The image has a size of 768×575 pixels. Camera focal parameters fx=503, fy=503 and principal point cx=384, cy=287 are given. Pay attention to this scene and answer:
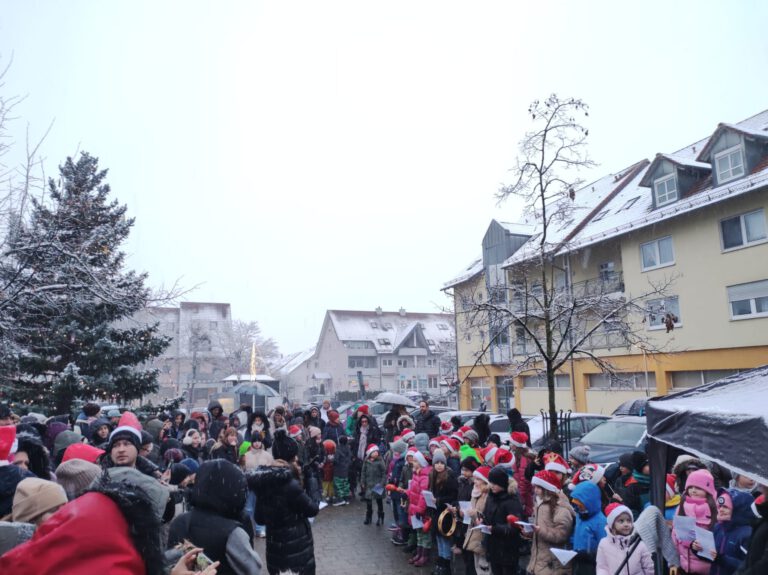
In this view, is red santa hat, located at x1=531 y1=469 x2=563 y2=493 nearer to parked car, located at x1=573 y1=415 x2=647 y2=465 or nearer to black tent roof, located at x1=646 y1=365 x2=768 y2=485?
black tent roof, located at x1=646 y1=365 x2=768 y2=485

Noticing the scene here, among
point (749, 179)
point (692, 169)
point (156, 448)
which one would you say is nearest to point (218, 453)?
point (156, 448)

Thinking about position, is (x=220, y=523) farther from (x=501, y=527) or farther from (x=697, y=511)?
(x=697, y=511)

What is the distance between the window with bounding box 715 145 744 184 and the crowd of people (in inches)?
712

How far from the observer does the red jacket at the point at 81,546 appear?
1.78m

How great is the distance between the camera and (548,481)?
5539mm

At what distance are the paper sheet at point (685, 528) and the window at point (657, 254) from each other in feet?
71.8

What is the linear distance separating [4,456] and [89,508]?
10.0 ft

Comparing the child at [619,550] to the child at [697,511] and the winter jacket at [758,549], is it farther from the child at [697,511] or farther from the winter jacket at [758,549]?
the winter jacket at [758,549]

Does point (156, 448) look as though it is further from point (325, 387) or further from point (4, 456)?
point (325, 387)

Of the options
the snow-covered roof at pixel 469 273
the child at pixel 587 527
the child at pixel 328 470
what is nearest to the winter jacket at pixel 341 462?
the child at pixel 328 470

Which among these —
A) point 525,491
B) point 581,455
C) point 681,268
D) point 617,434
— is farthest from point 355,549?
point 681,268

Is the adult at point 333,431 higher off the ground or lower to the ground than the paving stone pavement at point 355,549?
higher

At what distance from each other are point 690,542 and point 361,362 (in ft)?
201

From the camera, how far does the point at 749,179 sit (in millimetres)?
19750
